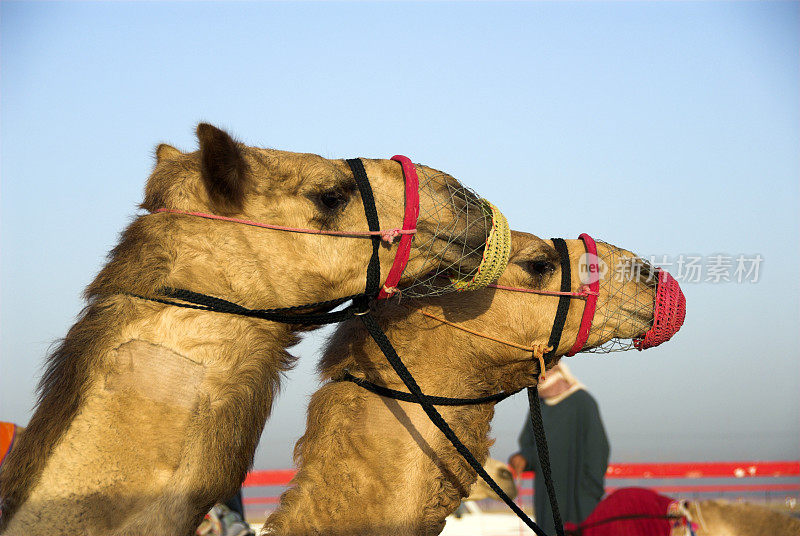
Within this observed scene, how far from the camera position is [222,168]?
7.80 ft

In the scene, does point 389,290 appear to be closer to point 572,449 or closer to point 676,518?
point 676,518

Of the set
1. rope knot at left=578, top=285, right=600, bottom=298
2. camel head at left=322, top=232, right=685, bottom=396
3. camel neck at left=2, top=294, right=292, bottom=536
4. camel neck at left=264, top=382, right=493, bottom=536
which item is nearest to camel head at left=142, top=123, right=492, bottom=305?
camel neck at left=2, top=294, right=292, bottom=536

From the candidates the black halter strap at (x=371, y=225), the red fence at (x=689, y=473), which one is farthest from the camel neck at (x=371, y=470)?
the red fence at (x=689, y=473)

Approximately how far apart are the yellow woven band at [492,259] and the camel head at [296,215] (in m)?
0.04

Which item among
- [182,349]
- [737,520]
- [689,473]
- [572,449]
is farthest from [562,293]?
[689,473]

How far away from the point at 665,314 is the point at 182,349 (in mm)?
2277

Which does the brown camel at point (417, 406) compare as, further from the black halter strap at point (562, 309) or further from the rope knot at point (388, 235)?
the rope knot at point (388, 235)

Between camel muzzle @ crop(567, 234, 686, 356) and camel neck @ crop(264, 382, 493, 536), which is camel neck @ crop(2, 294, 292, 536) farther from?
camel muzzle @ crop(567, 234, 686, 356)

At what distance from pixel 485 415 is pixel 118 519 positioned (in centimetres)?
179

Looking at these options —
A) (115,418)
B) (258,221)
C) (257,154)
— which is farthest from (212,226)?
(115,418)

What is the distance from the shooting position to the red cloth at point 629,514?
15.0 ft

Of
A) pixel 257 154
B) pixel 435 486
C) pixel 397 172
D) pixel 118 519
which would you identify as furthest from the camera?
pixel 435 486

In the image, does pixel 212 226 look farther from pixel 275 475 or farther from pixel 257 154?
pixel 275 475

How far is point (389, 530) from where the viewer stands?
3.04 metres
